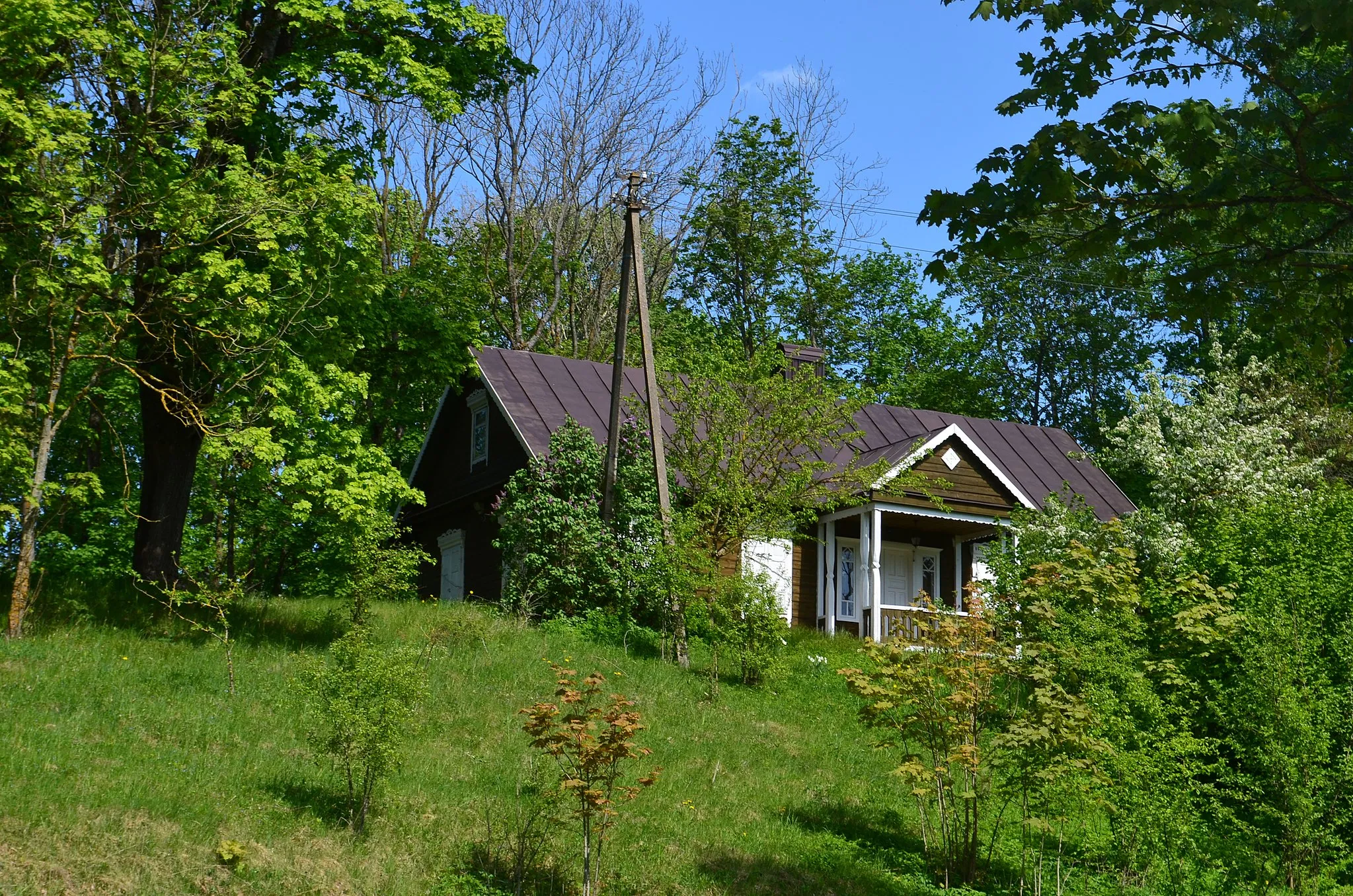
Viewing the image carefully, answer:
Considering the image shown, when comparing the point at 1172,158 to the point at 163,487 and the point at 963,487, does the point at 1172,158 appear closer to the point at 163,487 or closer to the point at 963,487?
the point at 163,487

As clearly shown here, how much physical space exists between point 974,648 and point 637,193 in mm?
11092

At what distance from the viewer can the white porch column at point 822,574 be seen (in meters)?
24.7

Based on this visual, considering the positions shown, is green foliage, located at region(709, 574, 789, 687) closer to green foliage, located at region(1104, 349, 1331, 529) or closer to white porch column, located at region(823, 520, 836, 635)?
white porch column, located at region(823, 520, 836, 635)

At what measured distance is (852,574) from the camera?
26078 millimetres

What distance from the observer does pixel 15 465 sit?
46.8ft

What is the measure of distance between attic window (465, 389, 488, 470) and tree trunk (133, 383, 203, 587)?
8.17 meters

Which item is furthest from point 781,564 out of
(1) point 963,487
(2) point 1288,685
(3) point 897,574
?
Answer: (2) point 1288,685

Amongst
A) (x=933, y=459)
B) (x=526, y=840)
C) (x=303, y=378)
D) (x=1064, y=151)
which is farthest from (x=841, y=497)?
(x=1064, y=151)

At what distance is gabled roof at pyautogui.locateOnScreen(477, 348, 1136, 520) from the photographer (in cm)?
2361

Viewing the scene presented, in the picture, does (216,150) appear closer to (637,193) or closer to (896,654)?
(637,193)

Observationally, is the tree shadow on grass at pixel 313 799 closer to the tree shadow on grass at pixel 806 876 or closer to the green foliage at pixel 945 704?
the tree shadow on grass at pixel 806 876

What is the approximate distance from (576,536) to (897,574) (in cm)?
895

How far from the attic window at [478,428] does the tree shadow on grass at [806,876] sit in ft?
49.3

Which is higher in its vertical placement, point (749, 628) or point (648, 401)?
point (648, 401)
